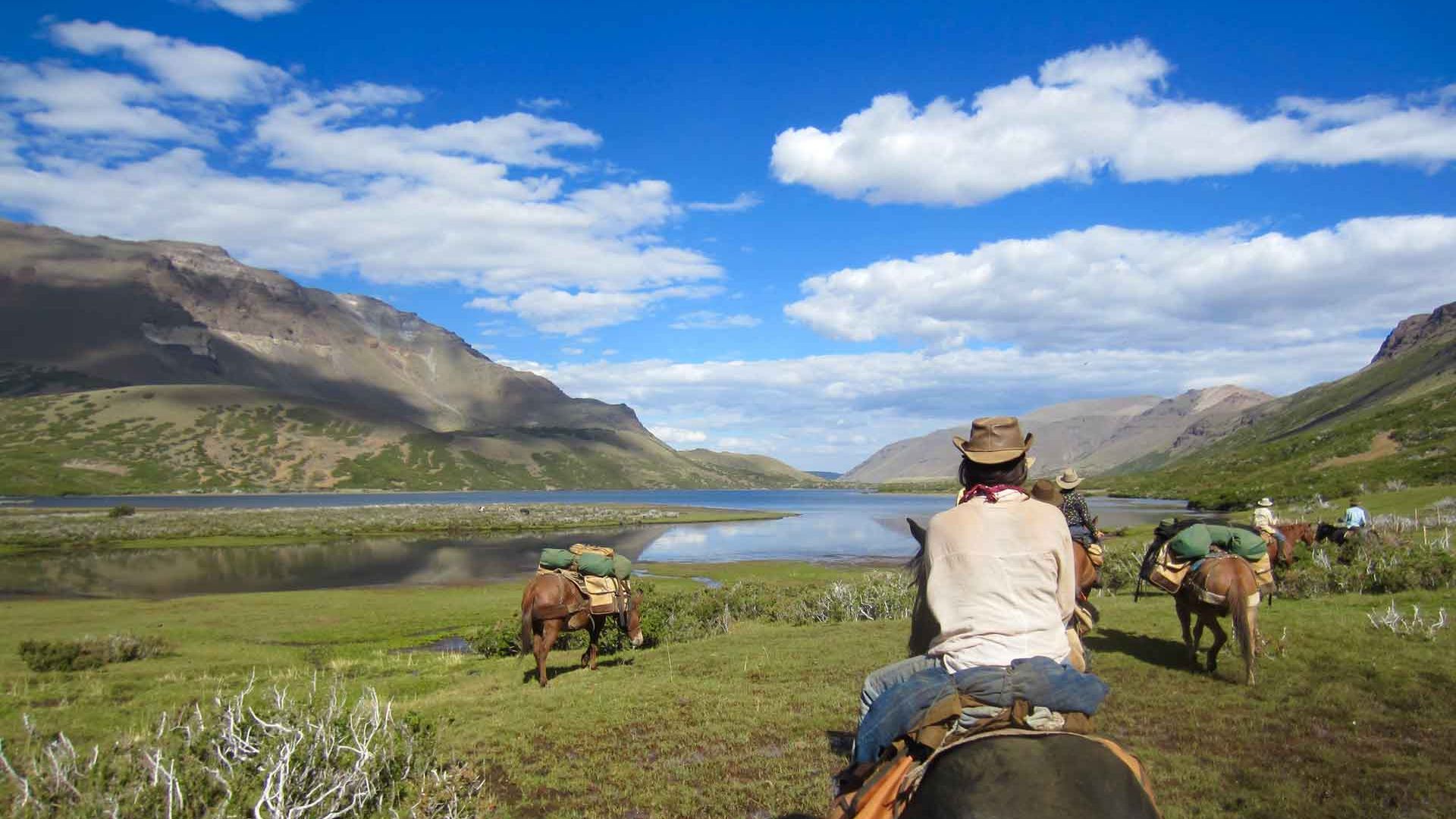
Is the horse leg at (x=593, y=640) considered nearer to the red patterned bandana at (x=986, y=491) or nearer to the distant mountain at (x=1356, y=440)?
the red patterned bandana at (x=986, y=491)

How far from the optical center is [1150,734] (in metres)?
9.23

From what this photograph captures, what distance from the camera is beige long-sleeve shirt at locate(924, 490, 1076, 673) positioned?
13.8ft

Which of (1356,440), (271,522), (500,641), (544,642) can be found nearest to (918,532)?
(544,642)

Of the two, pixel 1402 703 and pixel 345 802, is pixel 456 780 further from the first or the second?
pixel 1402 703

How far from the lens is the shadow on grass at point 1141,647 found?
41.6 ft

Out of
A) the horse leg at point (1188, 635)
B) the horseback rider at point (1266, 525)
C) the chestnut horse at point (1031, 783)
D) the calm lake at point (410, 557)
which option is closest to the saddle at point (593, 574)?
the horse leg at point (1188, 635)

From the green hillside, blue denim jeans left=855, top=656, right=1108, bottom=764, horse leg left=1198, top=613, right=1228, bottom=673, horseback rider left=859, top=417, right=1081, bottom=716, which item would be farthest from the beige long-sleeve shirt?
the green hillside

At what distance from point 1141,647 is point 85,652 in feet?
75.4

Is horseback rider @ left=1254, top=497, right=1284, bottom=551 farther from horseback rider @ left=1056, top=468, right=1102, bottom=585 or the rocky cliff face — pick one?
the rocky cliff face

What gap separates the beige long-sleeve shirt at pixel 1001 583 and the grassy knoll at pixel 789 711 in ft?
13.9

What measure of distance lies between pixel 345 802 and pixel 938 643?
460cm

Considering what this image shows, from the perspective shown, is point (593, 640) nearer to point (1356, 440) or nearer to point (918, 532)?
point (918, 532)

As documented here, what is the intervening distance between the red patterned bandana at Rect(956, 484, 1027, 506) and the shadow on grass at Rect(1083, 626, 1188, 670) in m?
9.89

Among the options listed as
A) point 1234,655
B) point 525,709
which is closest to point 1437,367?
point 1234,655
